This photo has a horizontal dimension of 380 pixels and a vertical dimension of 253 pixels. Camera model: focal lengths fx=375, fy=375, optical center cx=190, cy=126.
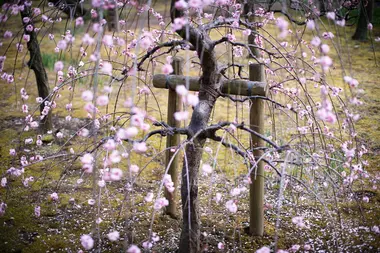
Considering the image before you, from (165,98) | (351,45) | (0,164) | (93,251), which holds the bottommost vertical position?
(93,251)

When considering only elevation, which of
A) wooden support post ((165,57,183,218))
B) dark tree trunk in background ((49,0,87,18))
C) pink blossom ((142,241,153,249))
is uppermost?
dark tree trunk in background ((49,0,87,18))

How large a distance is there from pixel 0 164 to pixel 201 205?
1311 millimetres

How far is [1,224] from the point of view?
71.4 inches

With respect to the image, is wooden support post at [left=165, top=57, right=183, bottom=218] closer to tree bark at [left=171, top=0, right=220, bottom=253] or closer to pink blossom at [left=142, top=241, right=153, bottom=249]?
tree bark at [left=171, top=0, right=220, bottom=253]

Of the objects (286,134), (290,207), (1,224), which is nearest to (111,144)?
(1,224)

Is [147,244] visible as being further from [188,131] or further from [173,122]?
[173,122]

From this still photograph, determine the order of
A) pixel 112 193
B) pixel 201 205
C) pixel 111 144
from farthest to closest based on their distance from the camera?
pixel 112 193 → pixel 201 205 → pixel 111 144

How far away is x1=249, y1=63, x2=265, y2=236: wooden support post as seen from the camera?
160cm

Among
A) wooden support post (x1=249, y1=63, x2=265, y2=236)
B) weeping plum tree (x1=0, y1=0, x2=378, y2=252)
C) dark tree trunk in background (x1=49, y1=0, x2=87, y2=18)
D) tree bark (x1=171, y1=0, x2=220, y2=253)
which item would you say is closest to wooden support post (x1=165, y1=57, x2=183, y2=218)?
weeping plum tree (x1=0, y1=0, x2=378, y2=252)

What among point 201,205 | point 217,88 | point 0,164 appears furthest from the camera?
point 0,164

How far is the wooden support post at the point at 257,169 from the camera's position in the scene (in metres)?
1.60

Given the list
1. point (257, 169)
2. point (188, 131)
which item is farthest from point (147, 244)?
point (257, 169)

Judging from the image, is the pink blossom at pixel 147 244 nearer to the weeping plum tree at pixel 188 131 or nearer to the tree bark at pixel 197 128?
the weeping plum tree at pixel 188 131

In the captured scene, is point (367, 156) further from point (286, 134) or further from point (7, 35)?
point (7, 35)
